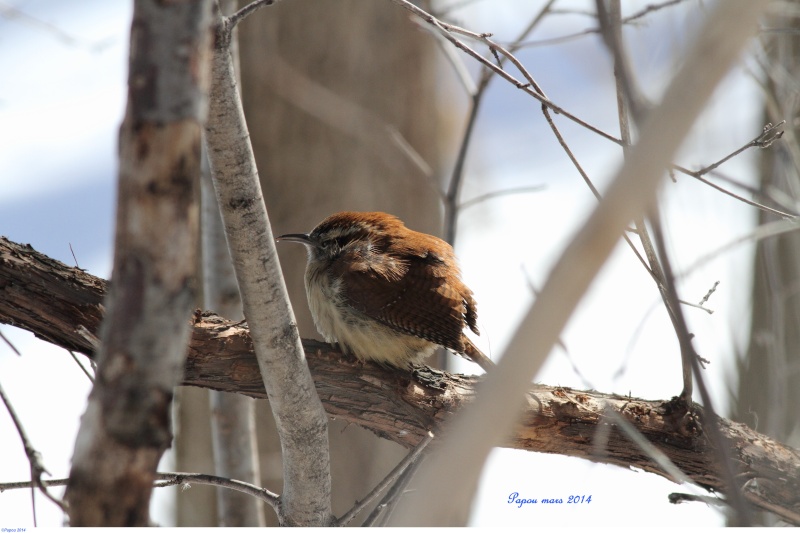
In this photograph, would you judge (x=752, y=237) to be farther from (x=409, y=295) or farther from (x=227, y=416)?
(x=227, y=416)

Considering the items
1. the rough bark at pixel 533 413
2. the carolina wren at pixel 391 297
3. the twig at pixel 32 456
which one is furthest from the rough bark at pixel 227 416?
the twig at pixel 32 456

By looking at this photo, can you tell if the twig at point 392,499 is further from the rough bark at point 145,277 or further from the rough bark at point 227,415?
the rough bark at point 145,277

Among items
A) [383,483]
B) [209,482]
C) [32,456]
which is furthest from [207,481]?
[32,456]

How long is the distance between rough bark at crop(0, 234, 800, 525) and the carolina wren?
7.7 inches

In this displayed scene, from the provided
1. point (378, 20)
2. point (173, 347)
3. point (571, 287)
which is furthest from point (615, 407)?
point (378, 20)

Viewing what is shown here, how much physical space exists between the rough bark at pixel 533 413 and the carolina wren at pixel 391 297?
20cm

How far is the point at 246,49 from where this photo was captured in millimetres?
6617

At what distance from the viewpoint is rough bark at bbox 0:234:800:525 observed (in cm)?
305

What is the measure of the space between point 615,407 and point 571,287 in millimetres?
2128

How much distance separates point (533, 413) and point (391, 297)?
3.04ft

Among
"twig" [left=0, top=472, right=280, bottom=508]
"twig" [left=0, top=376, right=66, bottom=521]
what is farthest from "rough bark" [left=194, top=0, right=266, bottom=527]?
"twig" [left=0, top=376, right=66, bottom=521]

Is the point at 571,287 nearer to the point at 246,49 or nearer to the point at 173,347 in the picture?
the point at 173,347

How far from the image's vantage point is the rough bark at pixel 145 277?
1491 millimetres

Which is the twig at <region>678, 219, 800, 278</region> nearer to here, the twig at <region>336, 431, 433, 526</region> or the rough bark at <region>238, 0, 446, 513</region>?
the twig at <region>336, 431, 433, 526</region>
